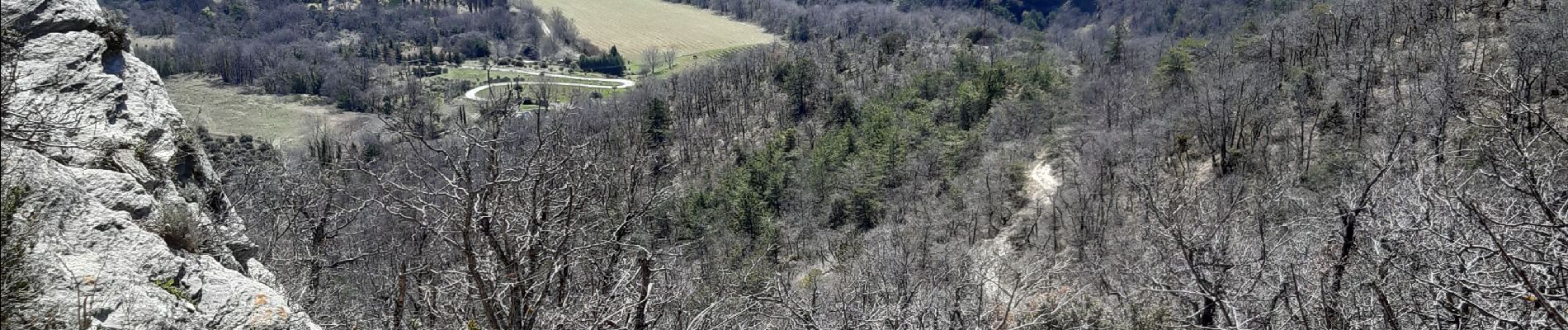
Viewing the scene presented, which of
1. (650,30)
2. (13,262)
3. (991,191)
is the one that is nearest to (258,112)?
(650,30)

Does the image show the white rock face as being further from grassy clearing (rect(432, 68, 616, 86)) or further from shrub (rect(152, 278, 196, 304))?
grassy clearing (rect(432, 68, 616, 86))

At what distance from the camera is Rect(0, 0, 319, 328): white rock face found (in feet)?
22.9

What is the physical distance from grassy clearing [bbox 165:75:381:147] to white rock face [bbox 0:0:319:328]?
10825cm

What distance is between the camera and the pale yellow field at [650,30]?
171000mm

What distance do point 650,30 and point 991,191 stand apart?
437ft

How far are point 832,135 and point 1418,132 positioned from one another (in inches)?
1805

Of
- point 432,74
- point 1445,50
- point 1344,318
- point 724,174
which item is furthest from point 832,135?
point 432,74

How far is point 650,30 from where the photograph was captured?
17975cm

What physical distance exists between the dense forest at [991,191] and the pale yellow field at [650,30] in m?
54.6

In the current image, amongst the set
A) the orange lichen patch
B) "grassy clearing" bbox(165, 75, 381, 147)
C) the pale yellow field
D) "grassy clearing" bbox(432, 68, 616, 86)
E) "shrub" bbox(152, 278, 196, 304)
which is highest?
"shrub" bbox(152, 278, 196, 304)

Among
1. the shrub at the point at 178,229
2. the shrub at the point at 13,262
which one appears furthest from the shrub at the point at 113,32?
the shrub at the point at 13,262

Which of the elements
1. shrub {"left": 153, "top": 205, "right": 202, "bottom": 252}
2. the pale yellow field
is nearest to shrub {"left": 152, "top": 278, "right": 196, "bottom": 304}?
A: shrub {"left": 153, "top": 205, "right": 202, "bottom": 252}

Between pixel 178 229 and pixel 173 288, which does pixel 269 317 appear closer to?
pixel 173 288

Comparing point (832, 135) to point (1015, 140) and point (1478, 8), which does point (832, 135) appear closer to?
point (1015, 140)
